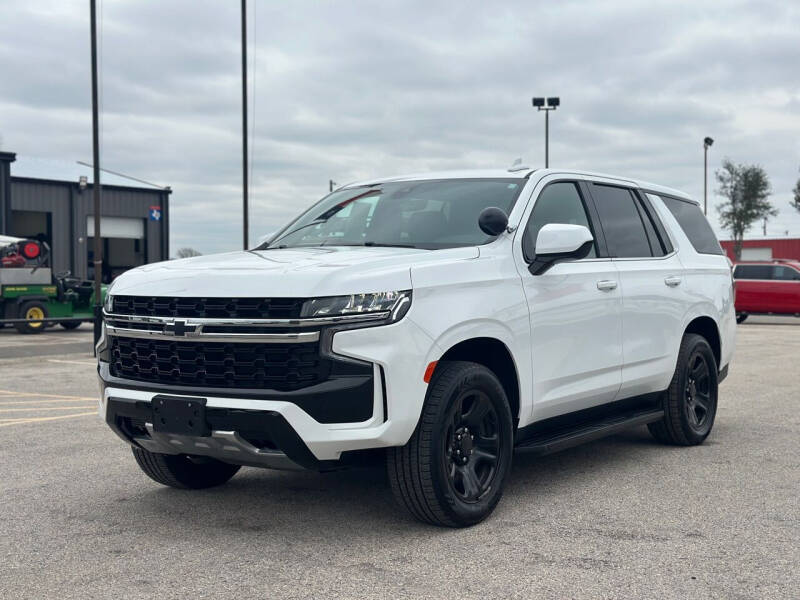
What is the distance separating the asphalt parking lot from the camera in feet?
12.7

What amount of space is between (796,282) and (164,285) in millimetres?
24466

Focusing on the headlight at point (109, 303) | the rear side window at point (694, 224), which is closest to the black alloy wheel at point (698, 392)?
the rear side window at point (694, 224)

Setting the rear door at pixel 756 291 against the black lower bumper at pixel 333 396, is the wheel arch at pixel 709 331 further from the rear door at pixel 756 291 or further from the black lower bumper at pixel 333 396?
the rear door at pixel 756 291

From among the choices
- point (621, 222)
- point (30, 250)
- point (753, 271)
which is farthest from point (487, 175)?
point (753, 271)

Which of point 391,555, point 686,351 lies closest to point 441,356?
point 391,555

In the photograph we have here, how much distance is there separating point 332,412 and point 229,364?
0.54 metres

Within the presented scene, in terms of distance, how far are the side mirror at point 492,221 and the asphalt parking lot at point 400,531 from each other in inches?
60.1

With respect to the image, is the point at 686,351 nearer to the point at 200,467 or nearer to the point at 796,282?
the point at 200,467

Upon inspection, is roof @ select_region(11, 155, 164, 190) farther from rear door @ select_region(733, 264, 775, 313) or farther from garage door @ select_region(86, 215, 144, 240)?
rear door @ select_region(733, 264, 775, 313)

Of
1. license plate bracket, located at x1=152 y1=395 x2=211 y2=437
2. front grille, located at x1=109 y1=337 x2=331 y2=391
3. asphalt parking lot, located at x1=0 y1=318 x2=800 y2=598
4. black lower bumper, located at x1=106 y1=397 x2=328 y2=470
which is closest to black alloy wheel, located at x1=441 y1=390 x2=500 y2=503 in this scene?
asphalt parking lot, located at x1=0 y1=318 x2=800 y2=598

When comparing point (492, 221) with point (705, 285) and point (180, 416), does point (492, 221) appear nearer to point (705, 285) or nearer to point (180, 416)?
point (180, 416)

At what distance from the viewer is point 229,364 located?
4.30 meters

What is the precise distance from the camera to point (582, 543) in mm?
4422

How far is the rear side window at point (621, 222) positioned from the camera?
6.25 metres
